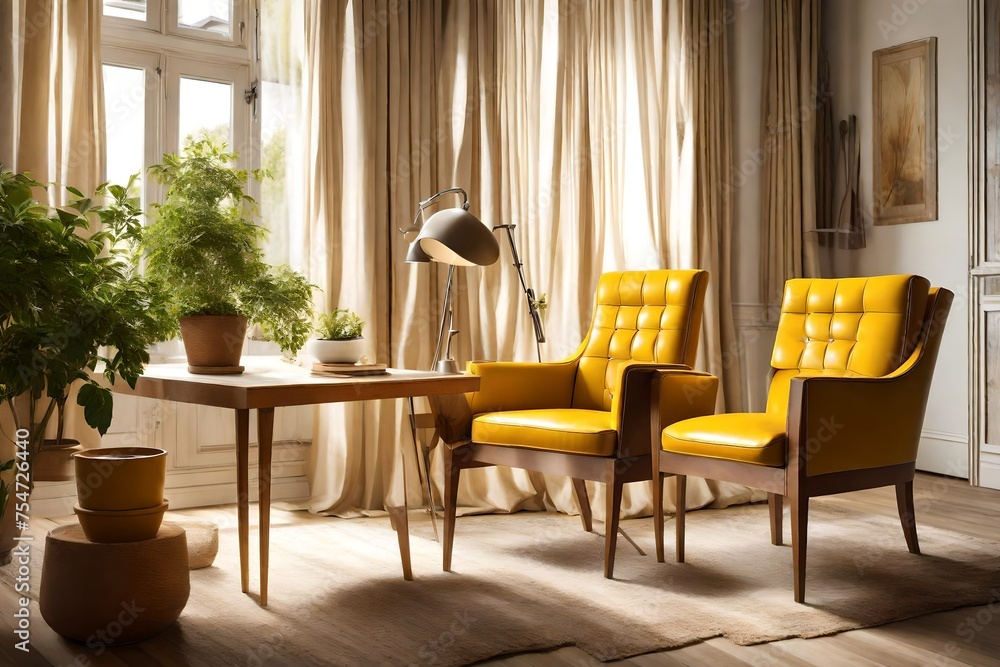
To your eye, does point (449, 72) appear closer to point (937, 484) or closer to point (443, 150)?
point (443, 150)

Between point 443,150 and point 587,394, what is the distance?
4.68 ft

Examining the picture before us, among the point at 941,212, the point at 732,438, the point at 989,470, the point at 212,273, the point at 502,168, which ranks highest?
the point at 502,168

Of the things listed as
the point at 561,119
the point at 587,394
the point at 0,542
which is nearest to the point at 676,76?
the point at 561,119

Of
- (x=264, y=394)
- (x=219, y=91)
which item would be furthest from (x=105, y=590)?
(x=219, y=91)

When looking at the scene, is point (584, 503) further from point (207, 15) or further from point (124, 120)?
point (207, 15)

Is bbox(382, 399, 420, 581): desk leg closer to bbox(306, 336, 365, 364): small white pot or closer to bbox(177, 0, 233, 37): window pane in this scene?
bbox(306, 336, 365, 364): small white pot

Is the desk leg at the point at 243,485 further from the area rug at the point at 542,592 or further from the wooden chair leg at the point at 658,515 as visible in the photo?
the wooden chair leg at the point at 658,515

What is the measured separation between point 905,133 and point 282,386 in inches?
156

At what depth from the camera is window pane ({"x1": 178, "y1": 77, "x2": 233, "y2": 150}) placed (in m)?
3.99

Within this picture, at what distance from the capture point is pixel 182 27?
3990mm

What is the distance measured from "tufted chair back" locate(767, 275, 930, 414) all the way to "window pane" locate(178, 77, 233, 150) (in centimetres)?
251

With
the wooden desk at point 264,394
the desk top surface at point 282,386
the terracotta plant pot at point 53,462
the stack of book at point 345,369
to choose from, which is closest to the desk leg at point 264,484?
the wooden desk at point 264,394

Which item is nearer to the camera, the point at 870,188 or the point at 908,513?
the point at 908,513

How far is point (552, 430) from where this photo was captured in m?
Answer: 2.94
